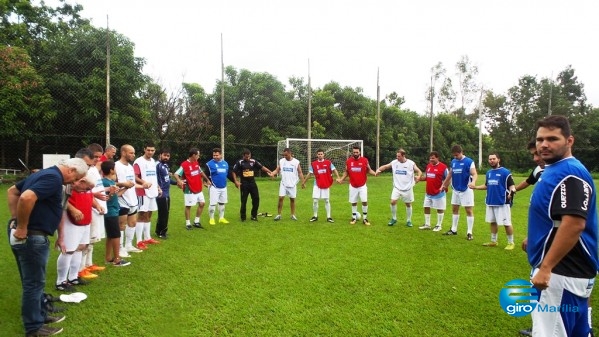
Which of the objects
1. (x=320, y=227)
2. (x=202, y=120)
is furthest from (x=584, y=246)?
(x=202, y=120)

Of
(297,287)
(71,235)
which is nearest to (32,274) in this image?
(71,235)

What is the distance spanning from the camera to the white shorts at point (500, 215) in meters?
6.97

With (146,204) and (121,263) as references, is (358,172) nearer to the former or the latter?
(146,204)

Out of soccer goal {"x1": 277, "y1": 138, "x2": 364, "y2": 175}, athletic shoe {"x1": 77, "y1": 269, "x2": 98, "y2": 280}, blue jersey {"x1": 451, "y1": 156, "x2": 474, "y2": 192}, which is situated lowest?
athletic shoe {"x1": 77, "y1": 269, "x2": 98, "y2": 280}

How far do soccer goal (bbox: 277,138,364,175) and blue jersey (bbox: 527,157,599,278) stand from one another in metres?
18.8

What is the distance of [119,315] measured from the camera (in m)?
4.04

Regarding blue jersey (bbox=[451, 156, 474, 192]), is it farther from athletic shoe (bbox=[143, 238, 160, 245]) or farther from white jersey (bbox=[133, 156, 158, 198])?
athletic shoe (bbox=[143, 238, 160, 245])

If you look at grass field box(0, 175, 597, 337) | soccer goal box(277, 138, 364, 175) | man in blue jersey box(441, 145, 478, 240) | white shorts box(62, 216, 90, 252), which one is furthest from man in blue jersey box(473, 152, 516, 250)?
soccer goal box(277, 138, 364, 175)

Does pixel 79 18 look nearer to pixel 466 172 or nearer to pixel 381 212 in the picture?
pixel 381 212

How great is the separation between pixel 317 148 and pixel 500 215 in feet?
53.9

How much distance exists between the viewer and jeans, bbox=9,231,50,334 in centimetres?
343

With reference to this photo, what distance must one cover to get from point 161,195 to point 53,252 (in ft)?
6.83

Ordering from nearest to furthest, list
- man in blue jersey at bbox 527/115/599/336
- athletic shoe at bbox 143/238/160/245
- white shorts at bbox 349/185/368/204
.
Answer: man in blue jersey at bbox 527/115/599/336 → athletic shoe at bbox 143/238/160/245 → white shorts at bbox 349/185/368/204

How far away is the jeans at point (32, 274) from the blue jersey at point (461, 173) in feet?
24.3
